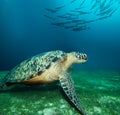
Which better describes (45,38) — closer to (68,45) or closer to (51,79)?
(68,45)

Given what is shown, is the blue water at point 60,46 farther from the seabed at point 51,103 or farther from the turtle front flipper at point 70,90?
the turtle front flipper at point 70,90

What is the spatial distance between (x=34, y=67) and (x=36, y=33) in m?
37.3

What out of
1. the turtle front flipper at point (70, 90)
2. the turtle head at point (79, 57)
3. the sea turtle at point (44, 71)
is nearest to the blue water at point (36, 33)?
the turtle head at point (79, 57)

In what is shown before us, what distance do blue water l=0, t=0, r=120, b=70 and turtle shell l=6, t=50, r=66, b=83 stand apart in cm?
2110

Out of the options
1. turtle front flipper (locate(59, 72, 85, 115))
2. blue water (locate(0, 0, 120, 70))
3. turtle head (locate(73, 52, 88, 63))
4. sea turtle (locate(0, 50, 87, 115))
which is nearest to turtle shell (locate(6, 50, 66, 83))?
sea turtle (locate(0, 50, 87, 115))

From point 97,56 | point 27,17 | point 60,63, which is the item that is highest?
point 27,17

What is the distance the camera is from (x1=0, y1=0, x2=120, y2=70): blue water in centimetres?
3409

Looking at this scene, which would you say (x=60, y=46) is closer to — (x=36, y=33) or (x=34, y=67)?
(x=36, y=33)

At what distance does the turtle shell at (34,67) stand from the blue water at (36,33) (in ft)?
69.2

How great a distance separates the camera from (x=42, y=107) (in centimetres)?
359

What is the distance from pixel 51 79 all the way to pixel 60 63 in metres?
0.46

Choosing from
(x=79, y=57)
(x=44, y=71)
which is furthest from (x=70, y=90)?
(x=79, y=57)

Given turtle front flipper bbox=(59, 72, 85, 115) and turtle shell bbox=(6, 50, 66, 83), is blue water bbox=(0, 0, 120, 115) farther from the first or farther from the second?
turtle shell bbox=(6, 50, 66, 83)

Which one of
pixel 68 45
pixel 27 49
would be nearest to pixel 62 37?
pixel 68 45
